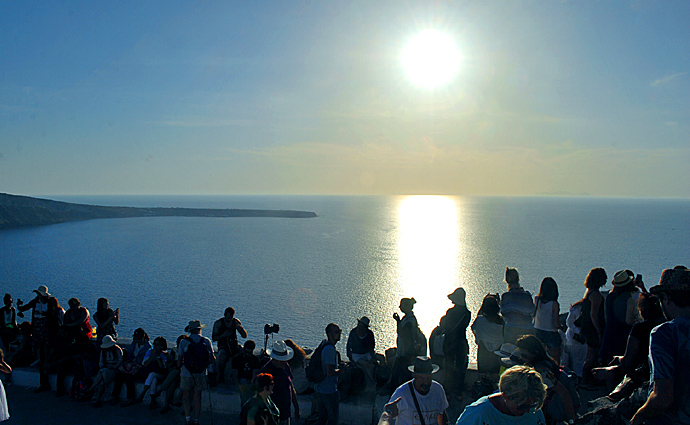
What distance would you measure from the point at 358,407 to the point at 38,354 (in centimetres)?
728

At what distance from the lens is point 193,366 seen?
293 inches

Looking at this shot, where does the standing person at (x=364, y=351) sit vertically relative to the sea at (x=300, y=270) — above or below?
above

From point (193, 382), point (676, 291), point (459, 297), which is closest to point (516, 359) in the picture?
point (676, 291)

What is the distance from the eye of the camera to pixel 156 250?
297ft

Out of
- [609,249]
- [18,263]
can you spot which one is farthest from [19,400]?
[609,249]

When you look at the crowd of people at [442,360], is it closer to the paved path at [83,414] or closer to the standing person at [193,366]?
the standing person at [193,366]

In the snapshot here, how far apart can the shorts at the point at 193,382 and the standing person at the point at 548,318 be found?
615 cm

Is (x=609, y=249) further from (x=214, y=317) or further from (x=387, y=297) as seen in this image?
(x=214, y=317)

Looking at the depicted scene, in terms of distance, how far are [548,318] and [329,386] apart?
4.03 m

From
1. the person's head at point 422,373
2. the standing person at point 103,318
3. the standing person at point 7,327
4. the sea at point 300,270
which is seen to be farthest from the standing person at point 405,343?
the sea at point 300,270

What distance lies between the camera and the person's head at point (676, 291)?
10.8 feet

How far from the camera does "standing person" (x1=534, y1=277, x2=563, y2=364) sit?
7238 millimetres

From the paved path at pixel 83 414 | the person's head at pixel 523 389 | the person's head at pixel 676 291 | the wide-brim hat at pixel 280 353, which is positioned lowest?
the paved path at pixel 83 414

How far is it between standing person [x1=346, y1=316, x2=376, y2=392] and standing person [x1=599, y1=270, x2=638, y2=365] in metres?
3.84
